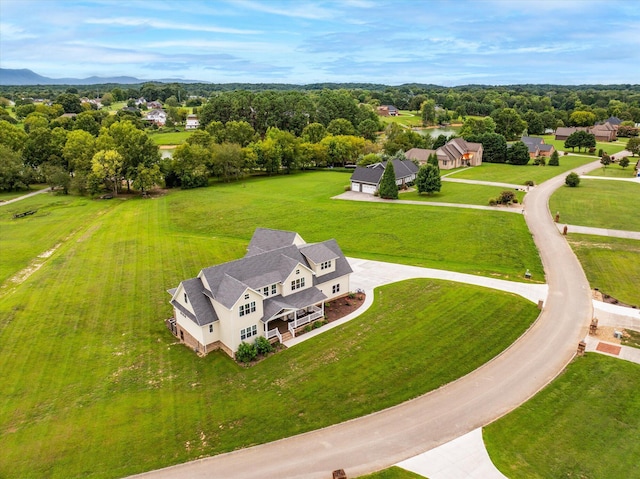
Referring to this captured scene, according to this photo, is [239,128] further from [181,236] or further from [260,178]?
[181,236]

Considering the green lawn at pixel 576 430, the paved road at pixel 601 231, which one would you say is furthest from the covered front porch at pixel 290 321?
the paved road at pixel 601 231

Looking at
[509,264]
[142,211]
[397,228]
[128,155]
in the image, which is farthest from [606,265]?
[128,155]

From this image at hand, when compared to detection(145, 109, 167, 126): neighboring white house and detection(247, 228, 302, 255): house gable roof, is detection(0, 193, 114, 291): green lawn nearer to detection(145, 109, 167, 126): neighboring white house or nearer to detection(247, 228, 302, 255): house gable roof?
detection(247, 228, 302, 255): house gable roof

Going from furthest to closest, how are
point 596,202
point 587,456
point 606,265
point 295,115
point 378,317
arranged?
point 295,115 < point 596,202 < point 606,265 < point 378,317 < point 587,456

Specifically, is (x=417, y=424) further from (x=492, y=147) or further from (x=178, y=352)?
(x=492, y=147)

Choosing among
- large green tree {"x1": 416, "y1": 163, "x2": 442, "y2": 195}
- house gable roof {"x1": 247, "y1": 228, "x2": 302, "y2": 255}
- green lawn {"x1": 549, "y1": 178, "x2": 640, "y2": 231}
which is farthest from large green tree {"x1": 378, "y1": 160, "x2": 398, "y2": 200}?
house gable roof {"x1": 247, "y1": 228, "x2": 302, "y2": 255}
